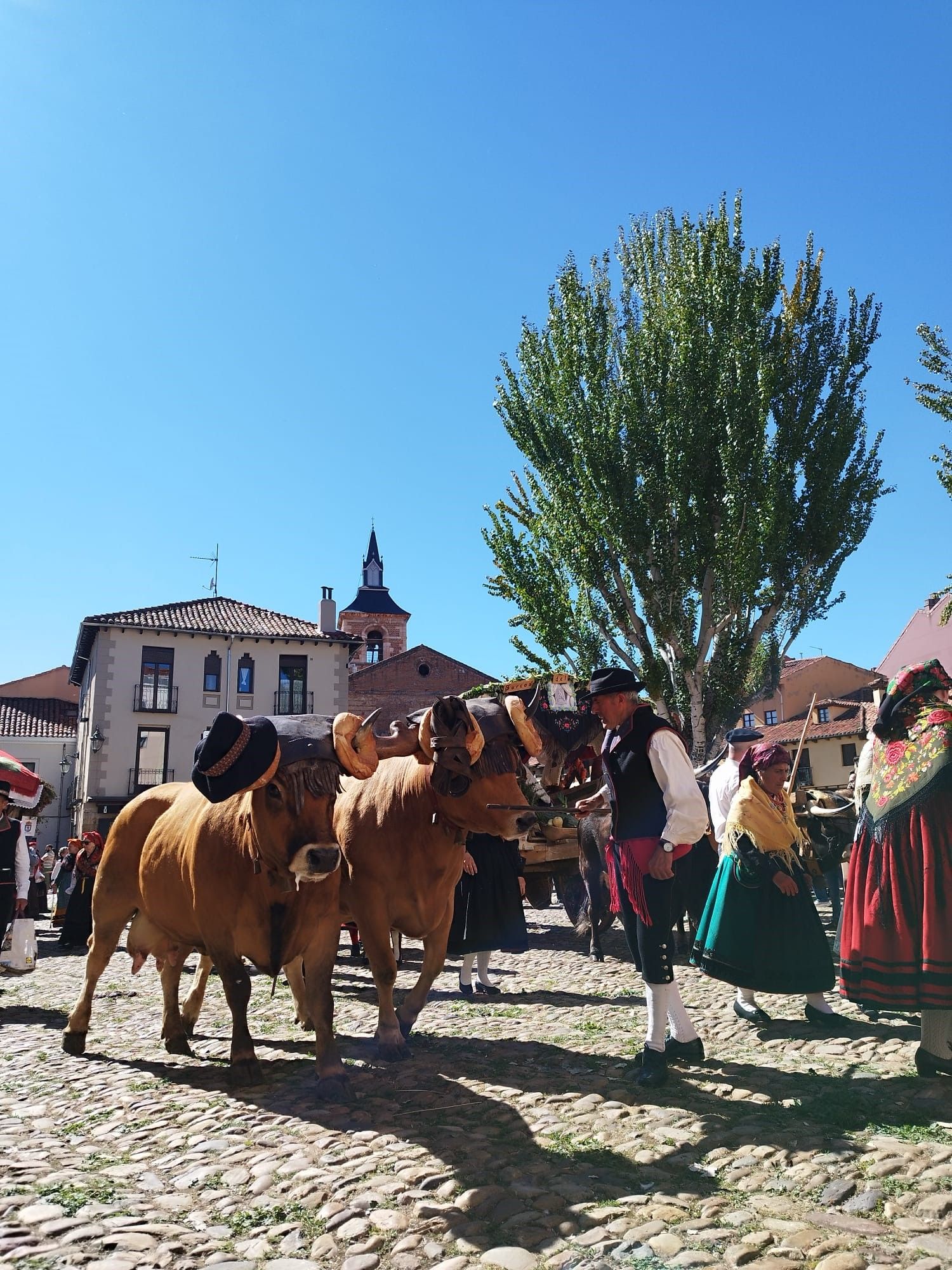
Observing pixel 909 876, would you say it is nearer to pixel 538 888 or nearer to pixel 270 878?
pixel 270 878

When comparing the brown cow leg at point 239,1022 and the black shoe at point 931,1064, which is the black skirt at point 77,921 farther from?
the black shoe at point 931,1064

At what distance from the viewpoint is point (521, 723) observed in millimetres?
5078

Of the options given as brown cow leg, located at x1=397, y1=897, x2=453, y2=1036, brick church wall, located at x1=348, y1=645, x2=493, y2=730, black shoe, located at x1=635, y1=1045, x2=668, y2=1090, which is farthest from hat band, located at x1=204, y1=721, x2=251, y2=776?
brick church wall, located at x1=348, y1=645, x2=493, y2=730

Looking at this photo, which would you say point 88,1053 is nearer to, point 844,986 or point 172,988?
point 172,988

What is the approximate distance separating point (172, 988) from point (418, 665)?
37.8 meters

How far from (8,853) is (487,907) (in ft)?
14.2

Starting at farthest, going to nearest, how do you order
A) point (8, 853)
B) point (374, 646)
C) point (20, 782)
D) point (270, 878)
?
point (374, 646) < point (8, 853) < point (20, 782) < point (270, 878)

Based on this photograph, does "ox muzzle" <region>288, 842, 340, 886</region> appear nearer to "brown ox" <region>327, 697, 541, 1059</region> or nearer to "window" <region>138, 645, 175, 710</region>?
"brown ox" <region>327, 697, 541, 1059</region>

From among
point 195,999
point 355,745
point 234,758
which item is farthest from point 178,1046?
point 355,745

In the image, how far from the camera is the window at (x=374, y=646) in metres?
50.5

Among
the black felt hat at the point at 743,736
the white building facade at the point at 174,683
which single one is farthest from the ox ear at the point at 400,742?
the white building facade at the point at 174,683

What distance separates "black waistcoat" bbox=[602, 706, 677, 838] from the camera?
467 cm

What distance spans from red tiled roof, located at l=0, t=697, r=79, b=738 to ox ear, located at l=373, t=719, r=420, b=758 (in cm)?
3780

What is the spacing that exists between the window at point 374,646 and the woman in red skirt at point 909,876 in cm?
4616
